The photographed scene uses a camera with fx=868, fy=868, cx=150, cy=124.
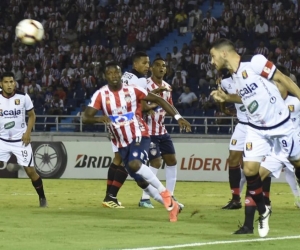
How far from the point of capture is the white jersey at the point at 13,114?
15102mm

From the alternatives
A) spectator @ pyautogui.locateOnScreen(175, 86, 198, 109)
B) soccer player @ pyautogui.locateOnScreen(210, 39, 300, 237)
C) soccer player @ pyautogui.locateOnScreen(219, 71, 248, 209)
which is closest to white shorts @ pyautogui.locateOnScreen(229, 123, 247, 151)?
soccer player @ pyautogui.locateOnScreen(219, 71, 248, 209)

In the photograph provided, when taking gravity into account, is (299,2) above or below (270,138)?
above

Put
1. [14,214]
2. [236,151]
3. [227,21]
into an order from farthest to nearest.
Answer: [227,21]
[236,151]
[14,214]

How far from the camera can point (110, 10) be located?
34250mm

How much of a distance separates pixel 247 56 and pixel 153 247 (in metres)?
2.74

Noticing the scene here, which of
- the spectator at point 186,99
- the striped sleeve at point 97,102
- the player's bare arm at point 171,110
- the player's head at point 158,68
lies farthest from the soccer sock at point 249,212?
the spectator at point 186,99

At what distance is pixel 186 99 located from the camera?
2741 cm

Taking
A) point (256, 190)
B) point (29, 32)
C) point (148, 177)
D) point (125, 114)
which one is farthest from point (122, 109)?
point (29, 32)

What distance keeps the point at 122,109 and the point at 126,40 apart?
20.0 meters

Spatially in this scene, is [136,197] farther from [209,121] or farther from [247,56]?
[209,121]

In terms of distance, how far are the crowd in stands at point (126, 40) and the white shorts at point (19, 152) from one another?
1270cm

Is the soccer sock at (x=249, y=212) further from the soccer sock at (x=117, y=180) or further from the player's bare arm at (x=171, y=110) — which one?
the soccer sock at (x=117, y=180)

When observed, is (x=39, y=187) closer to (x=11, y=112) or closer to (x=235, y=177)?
(x=11, y=112)

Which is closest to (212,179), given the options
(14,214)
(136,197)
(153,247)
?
(136,197)
